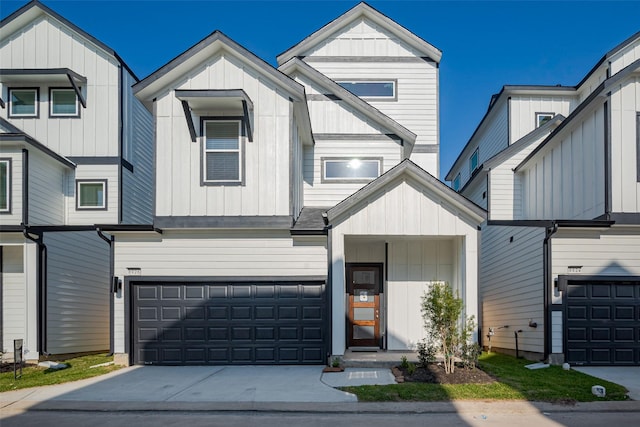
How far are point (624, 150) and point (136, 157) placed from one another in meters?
14.2

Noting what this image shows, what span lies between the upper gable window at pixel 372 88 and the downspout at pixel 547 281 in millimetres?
7430

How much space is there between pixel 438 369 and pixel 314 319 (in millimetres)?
3108

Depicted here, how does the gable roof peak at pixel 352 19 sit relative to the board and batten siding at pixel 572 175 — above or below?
above

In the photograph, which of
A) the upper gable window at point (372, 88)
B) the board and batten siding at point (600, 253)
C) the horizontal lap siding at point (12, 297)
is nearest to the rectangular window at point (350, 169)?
the upper gable window at point (372, 88)

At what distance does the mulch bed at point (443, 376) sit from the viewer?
9000mm

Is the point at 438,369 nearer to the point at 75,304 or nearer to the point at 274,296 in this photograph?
the point at 274,296

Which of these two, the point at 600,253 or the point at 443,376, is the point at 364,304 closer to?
the point at 443,376

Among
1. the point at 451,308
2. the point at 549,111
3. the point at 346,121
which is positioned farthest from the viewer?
the point at 549,111

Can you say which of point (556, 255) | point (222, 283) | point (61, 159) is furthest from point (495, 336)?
point (61, 159)

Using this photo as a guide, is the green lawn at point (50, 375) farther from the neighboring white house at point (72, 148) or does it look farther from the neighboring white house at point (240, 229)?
the neighboring white house at point (72, 148)

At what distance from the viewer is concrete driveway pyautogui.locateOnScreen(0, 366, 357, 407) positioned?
8.23 meters

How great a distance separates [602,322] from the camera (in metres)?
11.3

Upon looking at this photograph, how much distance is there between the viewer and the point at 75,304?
46.0ft

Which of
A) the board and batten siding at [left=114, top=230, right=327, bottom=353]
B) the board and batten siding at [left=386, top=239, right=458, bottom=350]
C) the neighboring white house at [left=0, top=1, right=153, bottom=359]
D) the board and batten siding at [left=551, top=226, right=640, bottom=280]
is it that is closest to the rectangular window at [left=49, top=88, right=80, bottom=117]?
the neighboring white house at [left=0, top=1, right=153, bottom=359]
